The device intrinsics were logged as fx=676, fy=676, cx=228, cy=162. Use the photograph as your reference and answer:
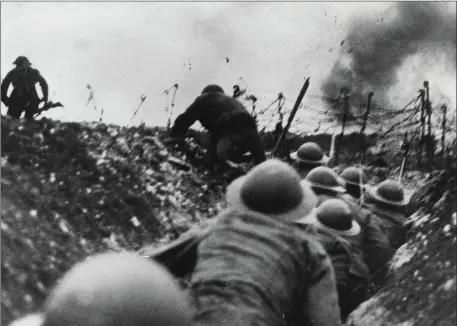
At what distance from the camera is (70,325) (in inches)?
79.3

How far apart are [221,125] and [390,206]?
2.04 metres

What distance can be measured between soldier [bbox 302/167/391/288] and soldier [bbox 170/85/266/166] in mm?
1540

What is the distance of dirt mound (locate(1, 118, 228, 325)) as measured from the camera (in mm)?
3924

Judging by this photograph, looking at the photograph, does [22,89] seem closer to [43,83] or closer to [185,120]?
[43,83]

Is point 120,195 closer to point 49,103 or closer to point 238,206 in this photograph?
point 49,103

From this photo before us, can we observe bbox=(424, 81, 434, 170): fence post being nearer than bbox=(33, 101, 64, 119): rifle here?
No

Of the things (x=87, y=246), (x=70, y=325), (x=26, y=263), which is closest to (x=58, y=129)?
(x=87, y=246)

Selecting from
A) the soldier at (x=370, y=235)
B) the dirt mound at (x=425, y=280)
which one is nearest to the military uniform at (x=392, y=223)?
the soldier at (x=370, y=235)

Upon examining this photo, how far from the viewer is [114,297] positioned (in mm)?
1989

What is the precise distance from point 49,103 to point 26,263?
2994mm

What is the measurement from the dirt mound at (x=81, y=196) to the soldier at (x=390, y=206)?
159 centimetres

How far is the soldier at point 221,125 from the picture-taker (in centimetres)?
729

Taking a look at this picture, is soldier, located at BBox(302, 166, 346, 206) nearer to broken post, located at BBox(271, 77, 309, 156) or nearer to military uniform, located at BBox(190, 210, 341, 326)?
military uniform, located at BBox(190, 210, 341, 326)

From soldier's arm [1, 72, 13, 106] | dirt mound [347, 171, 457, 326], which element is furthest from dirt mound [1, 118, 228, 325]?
Result: dirt mound [347, 171, 457, 326]
